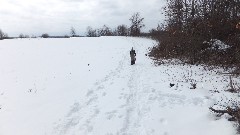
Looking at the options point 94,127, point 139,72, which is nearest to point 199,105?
point 94,127

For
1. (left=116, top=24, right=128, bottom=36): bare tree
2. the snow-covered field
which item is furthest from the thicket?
(left=116, top=24, right=128, bottom=36): bare tree

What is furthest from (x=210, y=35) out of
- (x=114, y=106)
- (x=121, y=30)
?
(x=121, y=30)

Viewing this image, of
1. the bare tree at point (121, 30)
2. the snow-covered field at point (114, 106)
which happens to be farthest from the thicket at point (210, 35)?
the bare tree at point (121, 30)

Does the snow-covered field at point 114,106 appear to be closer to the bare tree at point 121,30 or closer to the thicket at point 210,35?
the thicket at point 210,35

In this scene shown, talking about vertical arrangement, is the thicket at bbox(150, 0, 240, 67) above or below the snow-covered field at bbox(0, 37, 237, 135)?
above

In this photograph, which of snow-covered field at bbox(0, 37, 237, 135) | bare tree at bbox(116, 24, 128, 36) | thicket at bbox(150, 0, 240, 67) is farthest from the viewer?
bare tree at bbox(116, 24, 128, 36)

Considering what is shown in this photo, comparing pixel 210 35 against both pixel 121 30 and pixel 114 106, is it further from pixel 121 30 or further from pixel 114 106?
pixel 121 30

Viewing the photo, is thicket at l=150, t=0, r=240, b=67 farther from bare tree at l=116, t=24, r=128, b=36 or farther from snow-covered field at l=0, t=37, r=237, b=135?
bare tree at l=116, t=24, r=128, b=36

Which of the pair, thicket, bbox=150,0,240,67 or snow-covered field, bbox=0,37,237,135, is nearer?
snow-covered field, bbox=0,37,237,135

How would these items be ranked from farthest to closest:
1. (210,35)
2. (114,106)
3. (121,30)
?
(121,30)
(210,35)
(114,106)

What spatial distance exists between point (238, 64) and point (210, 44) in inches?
156

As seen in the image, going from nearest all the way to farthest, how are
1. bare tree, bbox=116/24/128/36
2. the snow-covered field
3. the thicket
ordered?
the snow-covered field → the thicket → bare tree, bbox=116/24/128/36

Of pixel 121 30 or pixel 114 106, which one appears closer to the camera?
pixel 114 106

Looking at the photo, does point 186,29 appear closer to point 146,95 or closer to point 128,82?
point 128,82
